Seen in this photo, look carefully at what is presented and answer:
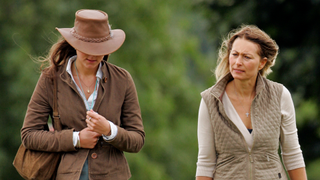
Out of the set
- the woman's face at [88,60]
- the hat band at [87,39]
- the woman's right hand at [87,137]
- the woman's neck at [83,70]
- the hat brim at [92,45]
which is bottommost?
the woman's right hand at [87,137]

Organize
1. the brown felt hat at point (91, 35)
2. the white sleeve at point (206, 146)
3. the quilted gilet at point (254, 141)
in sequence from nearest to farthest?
1. the brown felt hat at point (91, 35)
2. the quilted gilet at point (254, 141)
3. the white sleeve at point (206, 146)

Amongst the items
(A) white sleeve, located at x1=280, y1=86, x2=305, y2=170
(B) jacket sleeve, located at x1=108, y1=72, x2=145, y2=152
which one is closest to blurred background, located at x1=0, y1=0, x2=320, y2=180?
(B) jacket sleeve, located at x1=108, y1=72, x2=145, y2=152

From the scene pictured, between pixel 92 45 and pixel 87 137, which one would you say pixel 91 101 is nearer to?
pixel 87 137

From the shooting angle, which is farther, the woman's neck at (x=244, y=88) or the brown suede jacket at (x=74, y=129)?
the woman's neck at (x=244, y=88)

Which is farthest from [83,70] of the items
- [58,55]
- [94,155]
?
[94,155]

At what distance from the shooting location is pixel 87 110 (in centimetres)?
373

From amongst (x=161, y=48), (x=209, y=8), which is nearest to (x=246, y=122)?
(x=209, y=8)

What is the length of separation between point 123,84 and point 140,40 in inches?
476

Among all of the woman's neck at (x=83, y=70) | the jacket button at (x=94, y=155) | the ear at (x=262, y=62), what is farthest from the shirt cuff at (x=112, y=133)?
the ear at (x=262, y=62)

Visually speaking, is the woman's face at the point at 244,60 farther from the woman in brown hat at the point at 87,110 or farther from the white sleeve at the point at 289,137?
the woman in brown hat at the point at 87,110

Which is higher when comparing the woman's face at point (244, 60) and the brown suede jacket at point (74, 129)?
the woman's face at point (244, 60)

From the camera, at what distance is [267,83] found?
4.16 m

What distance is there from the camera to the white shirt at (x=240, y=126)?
13.3 feet

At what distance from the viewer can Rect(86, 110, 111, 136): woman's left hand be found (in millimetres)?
3564
